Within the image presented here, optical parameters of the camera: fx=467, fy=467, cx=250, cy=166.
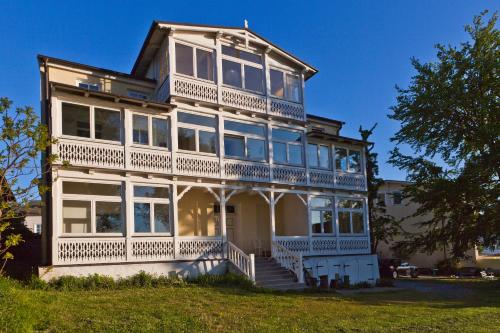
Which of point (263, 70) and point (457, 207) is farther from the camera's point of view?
point (457, 207)

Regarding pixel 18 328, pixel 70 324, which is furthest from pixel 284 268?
pixel 18 328

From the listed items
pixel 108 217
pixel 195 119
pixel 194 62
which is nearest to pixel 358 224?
pixel 195 119

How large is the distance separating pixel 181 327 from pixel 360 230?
1694 cm

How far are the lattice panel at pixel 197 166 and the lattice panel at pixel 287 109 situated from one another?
14.9 ft

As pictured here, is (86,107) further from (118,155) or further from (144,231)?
(144,231)

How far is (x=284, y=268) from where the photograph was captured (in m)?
21.0

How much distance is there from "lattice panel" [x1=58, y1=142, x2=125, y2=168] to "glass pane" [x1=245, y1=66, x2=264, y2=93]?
7697 millimetres

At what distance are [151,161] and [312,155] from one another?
9.46 m

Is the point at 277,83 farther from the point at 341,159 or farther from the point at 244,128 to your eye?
the point at 341,159

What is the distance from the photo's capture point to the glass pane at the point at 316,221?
78.8ft

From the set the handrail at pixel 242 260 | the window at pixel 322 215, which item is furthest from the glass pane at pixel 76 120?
the window at pixel 322 215

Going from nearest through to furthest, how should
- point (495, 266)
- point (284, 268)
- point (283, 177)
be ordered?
1. point (284, 268)
2. point (283, 177)
3. point (495, 266)

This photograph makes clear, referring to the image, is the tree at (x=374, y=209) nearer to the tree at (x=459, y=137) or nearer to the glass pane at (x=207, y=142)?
the tree at (x=459, y=137)

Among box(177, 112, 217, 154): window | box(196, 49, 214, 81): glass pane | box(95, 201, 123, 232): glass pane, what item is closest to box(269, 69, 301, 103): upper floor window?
box(196, 49, 214, 81): glass pane
